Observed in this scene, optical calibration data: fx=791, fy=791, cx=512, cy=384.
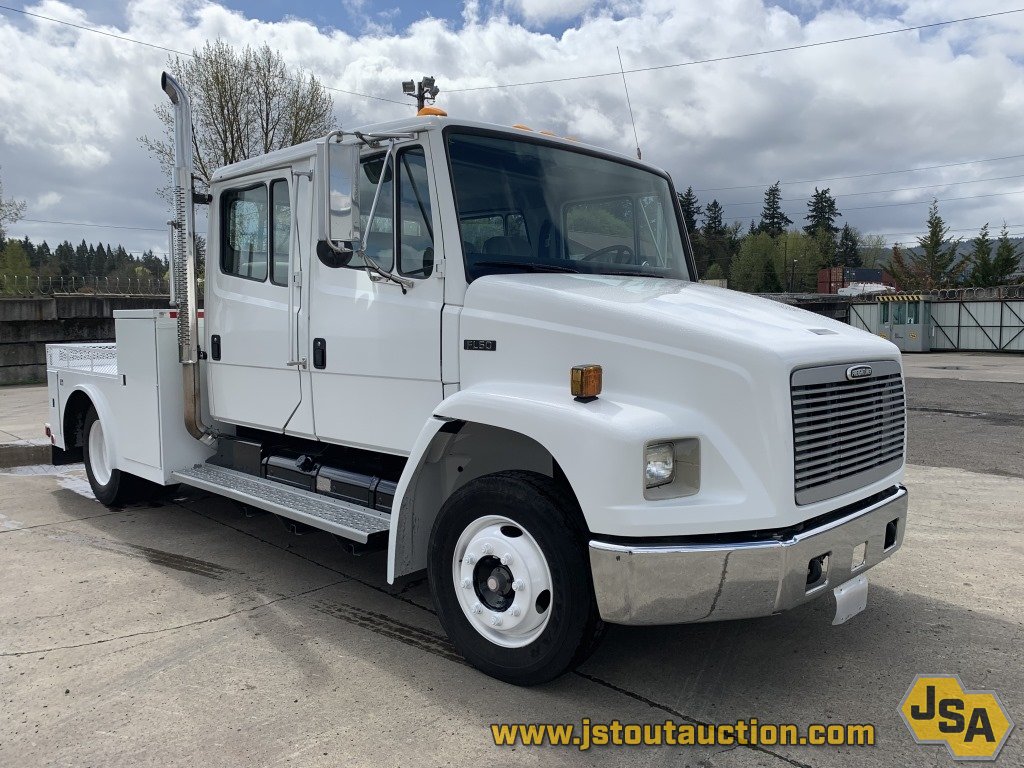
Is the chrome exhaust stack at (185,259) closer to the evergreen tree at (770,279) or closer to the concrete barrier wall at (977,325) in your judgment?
the concrete barrier wall at (977,325)

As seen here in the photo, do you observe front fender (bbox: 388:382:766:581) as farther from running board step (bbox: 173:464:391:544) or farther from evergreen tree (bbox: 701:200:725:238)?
evergreen tree (bbox: 701:200:725:238)

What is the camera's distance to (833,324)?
12.8ft

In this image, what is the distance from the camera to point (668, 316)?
3.24 metres

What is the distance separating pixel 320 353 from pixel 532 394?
1.62 m

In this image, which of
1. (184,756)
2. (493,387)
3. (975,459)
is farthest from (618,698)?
(975,459)

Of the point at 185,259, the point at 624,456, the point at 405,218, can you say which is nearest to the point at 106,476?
the point at 185,259

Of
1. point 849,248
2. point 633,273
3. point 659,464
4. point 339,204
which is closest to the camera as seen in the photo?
point 659,464

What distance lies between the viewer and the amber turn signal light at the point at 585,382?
125 inches

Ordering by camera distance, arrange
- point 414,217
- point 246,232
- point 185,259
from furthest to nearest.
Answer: point 185,259 < point 246,232 < point 414,217

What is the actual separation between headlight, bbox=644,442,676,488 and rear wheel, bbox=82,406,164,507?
485 centimetres

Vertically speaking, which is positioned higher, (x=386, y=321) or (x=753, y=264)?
(x=753, y=264)

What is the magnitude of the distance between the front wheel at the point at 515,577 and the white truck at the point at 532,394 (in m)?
0.01

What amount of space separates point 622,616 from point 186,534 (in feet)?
13.3

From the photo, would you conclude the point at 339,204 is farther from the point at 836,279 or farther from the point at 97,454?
the point at 836,279
